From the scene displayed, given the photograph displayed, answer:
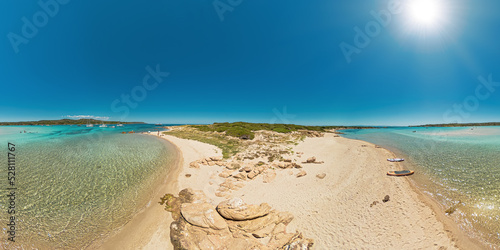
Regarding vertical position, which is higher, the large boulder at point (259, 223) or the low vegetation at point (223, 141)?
the low vegetation at point (223, 141)

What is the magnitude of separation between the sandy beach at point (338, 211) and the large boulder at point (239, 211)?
5.92 ft

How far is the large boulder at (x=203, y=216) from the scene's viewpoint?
26.7 feet

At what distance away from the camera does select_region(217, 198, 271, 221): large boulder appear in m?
8.57

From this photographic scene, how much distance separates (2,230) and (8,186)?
26.1 feet

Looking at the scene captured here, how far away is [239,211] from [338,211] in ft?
22.1

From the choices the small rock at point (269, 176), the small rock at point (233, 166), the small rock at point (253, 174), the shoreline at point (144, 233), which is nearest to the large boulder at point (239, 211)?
the shoreline at point (144, 233)

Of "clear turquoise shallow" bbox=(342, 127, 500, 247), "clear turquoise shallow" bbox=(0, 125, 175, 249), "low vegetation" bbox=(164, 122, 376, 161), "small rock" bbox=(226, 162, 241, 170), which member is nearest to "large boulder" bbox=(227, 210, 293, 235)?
"clear turquoise shallow" bbox=(0, 125, 175, 249)

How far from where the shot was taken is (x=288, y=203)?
35.9ft

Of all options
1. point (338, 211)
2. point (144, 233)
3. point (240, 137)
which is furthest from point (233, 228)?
point (240, 137)

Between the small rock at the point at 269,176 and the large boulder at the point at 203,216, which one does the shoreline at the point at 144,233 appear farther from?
the small rock at the point at 269,176

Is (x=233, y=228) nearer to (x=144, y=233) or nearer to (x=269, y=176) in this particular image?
(x=144, y=233)

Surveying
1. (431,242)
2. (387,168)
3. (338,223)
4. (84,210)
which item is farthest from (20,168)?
(387,168)

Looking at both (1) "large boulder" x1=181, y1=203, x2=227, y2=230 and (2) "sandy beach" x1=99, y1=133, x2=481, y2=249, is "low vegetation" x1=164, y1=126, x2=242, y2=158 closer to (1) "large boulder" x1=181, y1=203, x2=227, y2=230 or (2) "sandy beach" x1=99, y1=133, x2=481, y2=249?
(2) "sandy beach" x1=99, y1=133, x2=481, y2=249

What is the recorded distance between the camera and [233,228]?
7969 mm
